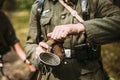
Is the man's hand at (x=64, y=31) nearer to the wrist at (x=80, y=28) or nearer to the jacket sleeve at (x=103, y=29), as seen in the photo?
the wrist at (x=80, y=28)

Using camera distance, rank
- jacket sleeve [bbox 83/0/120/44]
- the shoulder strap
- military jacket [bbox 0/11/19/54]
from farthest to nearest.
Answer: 1. military jacket [bbox 0/11/19/54]
2. the shoulder strap
3. jacket sleeve [bbox 83/0/120/44]

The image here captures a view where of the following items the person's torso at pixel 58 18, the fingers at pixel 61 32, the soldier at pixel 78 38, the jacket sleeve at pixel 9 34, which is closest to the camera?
the fingers at pixel 61 32

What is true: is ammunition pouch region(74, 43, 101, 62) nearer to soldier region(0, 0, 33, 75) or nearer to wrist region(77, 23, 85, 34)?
wrist region(77, 23, 85, 34)

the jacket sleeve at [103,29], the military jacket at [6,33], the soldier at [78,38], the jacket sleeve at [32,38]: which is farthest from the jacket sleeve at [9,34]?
the jacket sleeve at [103,29]

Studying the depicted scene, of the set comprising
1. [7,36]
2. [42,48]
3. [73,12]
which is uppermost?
[73,12]

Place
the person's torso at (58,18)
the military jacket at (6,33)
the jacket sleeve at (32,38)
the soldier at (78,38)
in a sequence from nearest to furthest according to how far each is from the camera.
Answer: the soldier at (78,38)
the person's torso at (58,18)
the jacket sleeve at (32,38)
the military jacket at (6,33)

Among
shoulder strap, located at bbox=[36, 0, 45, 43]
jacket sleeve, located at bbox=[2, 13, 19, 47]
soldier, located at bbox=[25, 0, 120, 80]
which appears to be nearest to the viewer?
soldier, located at bbox=[25, 0, 120, 80]

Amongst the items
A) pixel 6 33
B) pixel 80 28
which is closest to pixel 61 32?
pixel 80 28

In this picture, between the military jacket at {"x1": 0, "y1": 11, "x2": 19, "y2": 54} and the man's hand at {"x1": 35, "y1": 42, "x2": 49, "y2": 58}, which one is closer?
the man's hand at {"x1": 35, "y1": 42, "x2": 49, "y2": 58}

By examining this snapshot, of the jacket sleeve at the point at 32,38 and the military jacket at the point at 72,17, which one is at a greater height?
the military jacket at the point at 72,17

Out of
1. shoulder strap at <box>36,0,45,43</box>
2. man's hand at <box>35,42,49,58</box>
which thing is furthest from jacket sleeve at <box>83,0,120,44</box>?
shoulder strap at <box>36,0,45,43</box>

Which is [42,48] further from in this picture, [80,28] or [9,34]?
[9,34]

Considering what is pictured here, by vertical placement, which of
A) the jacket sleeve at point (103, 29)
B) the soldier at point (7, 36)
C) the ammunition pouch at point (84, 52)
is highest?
the jacket sleeve at point (103, 29)

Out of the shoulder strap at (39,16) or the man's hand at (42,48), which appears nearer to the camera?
the man's hand at (42,48)
